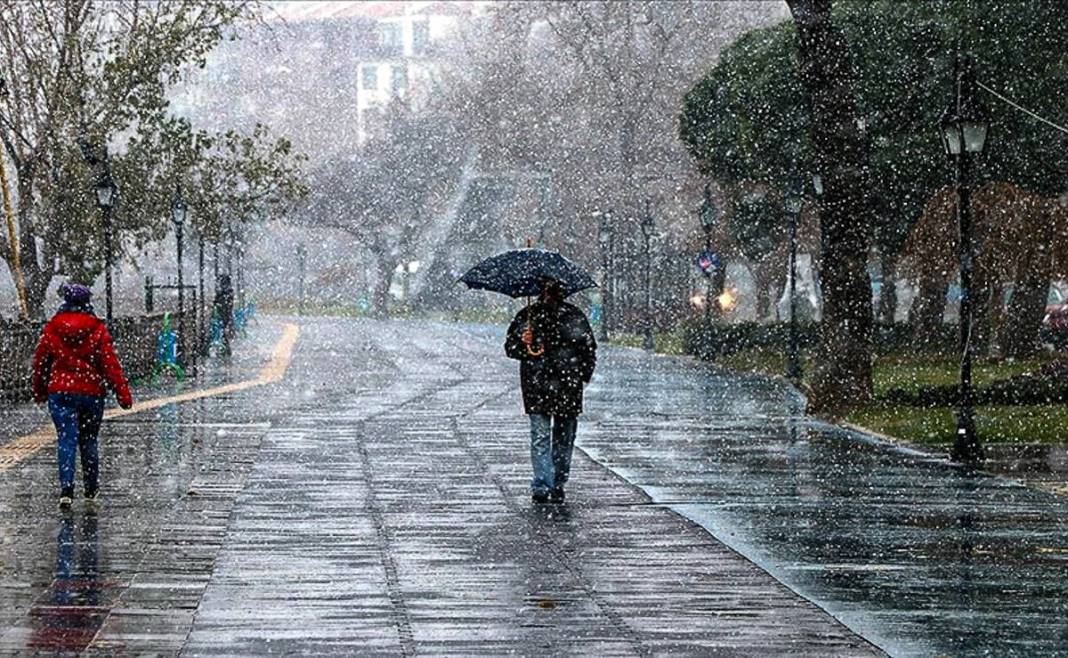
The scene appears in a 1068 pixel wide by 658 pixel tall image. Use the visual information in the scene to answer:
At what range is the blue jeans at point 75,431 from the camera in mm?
16438

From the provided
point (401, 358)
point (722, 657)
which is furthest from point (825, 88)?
point (401, 358)

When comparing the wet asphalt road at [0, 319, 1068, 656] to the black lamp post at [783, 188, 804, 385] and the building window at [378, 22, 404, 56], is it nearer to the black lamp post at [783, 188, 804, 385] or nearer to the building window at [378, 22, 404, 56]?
the black lamp post at [783, 188, 804, 385]

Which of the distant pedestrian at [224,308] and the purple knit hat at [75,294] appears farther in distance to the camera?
the distant pedestrian at [224,308]

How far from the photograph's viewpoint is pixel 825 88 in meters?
29.8

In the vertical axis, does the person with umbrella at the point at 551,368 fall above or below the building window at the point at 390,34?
below

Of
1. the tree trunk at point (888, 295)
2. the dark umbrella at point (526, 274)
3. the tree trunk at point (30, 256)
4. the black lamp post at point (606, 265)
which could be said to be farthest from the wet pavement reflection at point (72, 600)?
the black lamp post at point (606, 265)

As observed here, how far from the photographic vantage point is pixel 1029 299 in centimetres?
4869

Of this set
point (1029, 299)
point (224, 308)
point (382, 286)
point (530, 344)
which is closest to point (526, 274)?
point (530, 344)

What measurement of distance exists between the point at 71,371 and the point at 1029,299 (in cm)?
3558

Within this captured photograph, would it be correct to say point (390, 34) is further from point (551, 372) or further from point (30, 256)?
point (551, 372)

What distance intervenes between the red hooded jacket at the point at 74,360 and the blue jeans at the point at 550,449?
3232 mm

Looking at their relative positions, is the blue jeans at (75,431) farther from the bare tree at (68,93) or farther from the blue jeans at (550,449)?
the bare tree at (68,93)

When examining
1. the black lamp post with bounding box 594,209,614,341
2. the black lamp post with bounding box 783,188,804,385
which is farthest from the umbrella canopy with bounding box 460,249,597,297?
the black lamp post with bounding box 594,209,614,341

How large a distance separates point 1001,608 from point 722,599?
1.49 m
